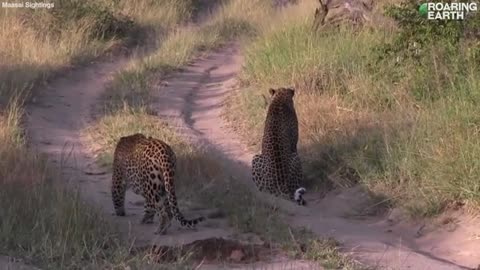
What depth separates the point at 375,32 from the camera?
11.9 m

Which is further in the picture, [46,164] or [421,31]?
[421,31]

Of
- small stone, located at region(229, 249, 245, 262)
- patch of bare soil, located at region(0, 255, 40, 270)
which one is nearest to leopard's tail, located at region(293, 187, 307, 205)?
small stone, located at region(229, 249, 245, 262)

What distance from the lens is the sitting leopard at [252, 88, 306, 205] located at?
8.34 meters

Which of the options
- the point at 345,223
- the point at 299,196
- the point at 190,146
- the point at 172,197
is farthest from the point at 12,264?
the point at 190,146

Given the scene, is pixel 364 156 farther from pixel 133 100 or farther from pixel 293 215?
pixel 133 100

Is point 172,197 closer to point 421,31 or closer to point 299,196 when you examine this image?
point 299,196

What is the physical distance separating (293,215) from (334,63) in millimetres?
4108

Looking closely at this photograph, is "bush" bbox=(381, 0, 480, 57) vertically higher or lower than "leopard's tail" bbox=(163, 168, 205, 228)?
higher

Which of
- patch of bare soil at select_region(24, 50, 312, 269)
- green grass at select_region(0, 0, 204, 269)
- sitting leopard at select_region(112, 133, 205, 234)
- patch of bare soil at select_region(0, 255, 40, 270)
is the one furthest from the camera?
sitting leopard at select_region(112, 133, 205, 234)

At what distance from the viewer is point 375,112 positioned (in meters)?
9.57

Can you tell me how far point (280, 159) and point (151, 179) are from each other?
79.5 inches

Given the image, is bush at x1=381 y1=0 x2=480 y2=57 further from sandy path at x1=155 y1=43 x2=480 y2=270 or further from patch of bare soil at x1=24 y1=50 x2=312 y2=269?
patch of bare soil at x1=24 y1=50 x2=312 y2=269

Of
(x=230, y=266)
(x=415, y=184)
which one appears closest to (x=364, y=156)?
(x=415, y=184)

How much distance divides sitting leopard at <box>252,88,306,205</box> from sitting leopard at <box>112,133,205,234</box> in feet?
5.23
